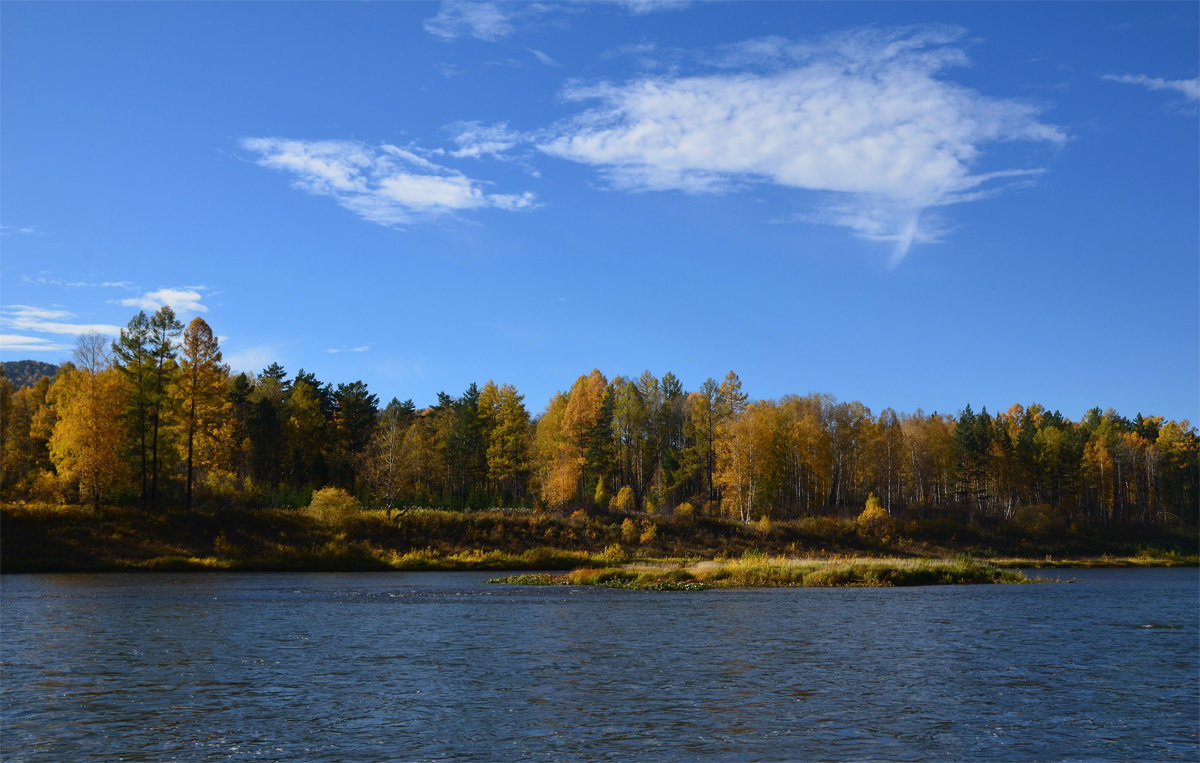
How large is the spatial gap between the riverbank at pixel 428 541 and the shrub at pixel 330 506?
1.07ft

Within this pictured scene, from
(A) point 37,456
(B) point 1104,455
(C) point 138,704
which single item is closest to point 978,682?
(C) point 138,704

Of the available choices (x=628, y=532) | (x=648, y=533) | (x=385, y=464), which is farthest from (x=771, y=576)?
(x=385, y=464)

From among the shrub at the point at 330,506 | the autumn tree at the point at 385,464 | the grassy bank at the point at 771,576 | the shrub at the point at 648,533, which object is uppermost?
the autumn tree at the point at 385,464

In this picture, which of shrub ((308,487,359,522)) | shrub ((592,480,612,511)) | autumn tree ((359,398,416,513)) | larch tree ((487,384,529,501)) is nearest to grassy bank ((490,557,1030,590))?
shrub ((308,487,359,522))

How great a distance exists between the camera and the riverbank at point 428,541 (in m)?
68.2

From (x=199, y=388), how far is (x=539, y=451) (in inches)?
1827

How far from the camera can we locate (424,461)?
109 meters

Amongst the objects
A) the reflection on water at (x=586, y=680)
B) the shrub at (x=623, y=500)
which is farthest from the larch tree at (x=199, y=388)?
the shrub at (x=623, y=500)

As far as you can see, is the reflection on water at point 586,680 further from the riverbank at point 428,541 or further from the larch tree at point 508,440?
the larch tree at point 508,440

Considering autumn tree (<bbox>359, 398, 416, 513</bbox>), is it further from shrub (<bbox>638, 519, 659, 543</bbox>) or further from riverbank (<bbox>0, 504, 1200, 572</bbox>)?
shrub (<bbox>638, 519, 659, 543</bbox>)

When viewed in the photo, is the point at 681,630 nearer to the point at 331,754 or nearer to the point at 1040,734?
the point at 1040,734

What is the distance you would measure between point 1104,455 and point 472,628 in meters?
122

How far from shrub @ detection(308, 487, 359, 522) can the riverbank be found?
328 mm

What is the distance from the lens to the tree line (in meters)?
75.5
